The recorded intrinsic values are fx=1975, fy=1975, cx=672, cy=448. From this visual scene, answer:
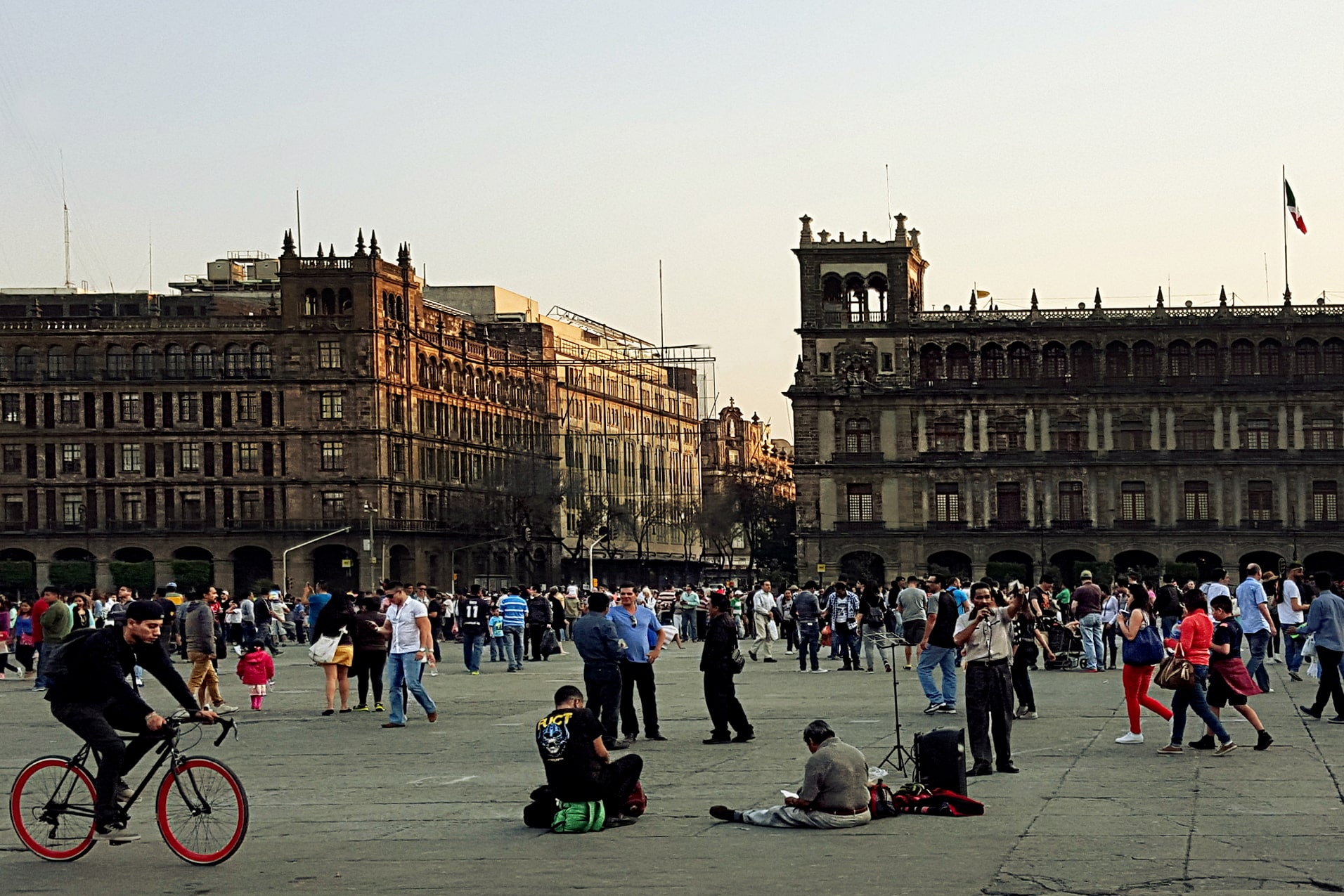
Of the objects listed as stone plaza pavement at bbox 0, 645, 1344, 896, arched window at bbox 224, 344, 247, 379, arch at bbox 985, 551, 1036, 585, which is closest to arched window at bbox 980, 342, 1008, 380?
arch at bbox 985, 551, 1036, 585

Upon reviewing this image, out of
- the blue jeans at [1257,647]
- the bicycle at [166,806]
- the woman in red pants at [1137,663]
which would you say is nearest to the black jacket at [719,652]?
the woman in red pants at [1137,663]

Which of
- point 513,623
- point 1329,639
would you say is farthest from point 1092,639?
point 1329,639

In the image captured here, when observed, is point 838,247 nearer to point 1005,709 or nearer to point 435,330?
point 435,330

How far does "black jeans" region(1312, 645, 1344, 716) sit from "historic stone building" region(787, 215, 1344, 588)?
68.5 metres

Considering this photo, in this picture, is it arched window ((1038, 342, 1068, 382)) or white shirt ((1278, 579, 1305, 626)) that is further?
arched window ((1038, 342, 1068, 382))

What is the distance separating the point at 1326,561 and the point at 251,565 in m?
50.6

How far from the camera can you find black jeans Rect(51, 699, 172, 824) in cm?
1187

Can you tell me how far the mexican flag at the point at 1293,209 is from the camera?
8069 centimetres

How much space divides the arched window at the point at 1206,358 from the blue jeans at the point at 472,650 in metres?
61.8

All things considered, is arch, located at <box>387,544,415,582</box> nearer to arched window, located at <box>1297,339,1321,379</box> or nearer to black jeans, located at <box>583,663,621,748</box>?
arched window, located at <box>1297,339,1321,379</box>

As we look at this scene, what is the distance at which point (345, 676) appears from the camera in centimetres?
2483

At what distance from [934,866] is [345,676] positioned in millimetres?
14536

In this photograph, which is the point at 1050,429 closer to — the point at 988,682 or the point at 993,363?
the point at 993,363

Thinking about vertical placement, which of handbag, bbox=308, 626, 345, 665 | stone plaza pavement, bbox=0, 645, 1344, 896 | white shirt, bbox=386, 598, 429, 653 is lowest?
stone plaza pavement, bbox=0, 645, 1344, 896
